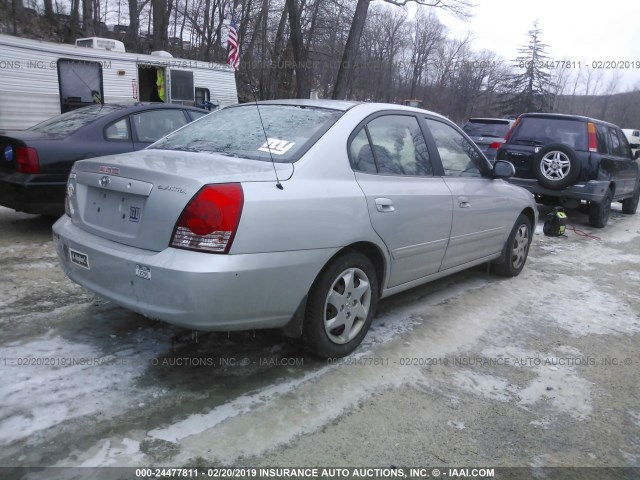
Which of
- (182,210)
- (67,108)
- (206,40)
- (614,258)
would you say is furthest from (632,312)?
(206,40)

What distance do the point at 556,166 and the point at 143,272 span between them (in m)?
6.83

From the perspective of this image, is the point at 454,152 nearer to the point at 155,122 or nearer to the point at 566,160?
the point at 155,122

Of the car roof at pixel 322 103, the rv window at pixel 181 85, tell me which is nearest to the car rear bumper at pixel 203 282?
the car roof at pixel 322 103

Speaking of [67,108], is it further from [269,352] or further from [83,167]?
[269,352]

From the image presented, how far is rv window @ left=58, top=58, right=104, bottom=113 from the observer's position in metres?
9.88

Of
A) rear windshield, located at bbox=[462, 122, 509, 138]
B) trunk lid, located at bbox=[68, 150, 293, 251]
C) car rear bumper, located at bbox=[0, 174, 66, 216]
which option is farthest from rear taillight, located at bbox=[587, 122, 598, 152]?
car rear bumper, located at bbox=[0, 174, 66, 216]

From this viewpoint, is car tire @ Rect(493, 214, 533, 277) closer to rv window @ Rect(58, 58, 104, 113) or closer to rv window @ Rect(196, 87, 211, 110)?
rv window @ Rect(58, 58, 104, 113)

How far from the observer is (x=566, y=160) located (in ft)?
24.8

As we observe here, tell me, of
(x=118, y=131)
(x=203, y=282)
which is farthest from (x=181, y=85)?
(x=203, y=282)

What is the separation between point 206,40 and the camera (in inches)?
1035

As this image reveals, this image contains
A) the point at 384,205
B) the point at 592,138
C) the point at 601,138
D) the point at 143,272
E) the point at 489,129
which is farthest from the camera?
the point at 489,129

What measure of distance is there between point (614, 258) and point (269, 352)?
5332 millimetres

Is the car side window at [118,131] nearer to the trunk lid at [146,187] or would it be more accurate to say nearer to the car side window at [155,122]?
the car side window at [155,122]

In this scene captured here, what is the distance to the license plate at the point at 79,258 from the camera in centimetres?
291
